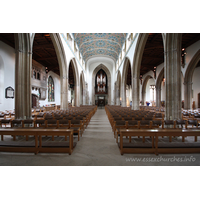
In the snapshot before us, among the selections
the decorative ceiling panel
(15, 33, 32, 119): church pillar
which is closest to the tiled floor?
(15, 33, 32, 119): church pillar

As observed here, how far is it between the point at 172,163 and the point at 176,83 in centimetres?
442

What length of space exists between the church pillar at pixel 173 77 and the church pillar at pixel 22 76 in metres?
6.94

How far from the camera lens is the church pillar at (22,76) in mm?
6039

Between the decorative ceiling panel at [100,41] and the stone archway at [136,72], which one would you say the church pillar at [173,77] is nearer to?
the stone archway at [136,72]

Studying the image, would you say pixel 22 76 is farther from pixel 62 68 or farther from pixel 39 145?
pixel 62 68

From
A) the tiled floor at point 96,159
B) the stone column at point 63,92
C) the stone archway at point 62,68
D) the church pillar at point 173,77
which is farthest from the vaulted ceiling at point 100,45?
the tiled floor at point 96,159

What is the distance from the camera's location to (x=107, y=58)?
2942 centimetres

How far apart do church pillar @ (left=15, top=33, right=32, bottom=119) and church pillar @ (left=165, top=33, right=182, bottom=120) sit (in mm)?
6942

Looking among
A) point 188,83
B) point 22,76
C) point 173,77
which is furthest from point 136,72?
point 22,76

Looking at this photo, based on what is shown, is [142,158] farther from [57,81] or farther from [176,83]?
[57,81]

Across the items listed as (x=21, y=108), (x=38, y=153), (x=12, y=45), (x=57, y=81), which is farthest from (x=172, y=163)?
(x=57, y=81)

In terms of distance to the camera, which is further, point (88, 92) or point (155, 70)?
point (88, 92)

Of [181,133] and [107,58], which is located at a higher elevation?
[107,58]

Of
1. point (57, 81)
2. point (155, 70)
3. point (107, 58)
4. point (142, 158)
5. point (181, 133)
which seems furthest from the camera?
point (107, 58)
